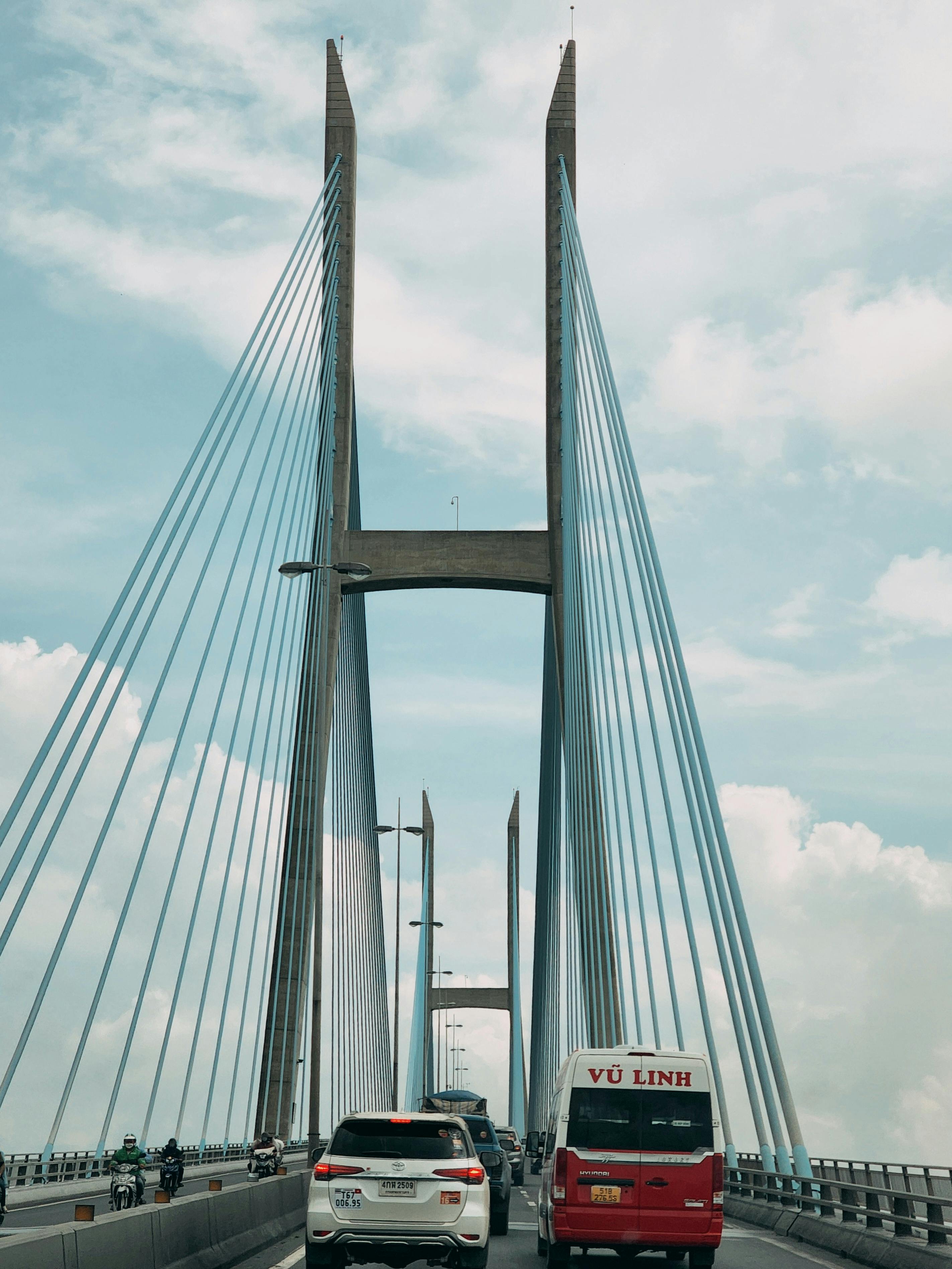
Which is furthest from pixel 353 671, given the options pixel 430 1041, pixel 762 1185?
pixel 430 1041

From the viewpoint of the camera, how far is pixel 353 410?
3722cm

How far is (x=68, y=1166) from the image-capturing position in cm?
3541

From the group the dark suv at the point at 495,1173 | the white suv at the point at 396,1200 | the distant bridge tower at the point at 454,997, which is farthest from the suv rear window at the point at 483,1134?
the distant bridge tower at the point at 454,997

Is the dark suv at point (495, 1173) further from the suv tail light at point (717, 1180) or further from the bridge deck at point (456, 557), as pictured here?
the bridge deck at point (456, 557)

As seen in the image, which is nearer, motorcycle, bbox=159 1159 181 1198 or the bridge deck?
motorcycle, bbox=159 1159 181 1198

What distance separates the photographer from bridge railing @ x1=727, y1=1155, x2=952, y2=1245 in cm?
1365

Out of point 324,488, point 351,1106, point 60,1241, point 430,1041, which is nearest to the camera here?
point 60,1241

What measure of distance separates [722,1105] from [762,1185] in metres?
3.59

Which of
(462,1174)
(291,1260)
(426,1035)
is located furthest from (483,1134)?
(426,1035)

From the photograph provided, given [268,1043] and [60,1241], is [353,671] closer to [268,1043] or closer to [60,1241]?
[268,1043]

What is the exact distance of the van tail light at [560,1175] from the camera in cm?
1269

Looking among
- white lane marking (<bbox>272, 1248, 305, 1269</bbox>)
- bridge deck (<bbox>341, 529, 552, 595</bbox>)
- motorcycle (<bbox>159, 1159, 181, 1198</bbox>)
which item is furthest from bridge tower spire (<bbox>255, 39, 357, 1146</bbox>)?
white lane marking (<bbox>272, 1248, 305, 1269</bbox>)

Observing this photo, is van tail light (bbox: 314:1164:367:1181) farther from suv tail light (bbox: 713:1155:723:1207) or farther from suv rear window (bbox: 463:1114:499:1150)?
suv rear window (bbox: 463:1114:499:1150)

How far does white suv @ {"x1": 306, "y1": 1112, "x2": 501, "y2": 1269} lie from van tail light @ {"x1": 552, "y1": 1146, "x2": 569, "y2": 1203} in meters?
1.47
